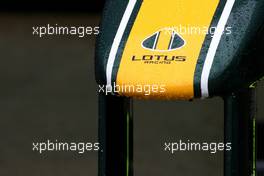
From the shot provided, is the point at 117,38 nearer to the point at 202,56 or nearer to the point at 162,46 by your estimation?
the point at 162,46

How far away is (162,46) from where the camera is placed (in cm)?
269

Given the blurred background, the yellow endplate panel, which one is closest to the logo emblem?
the yellow endplate panel

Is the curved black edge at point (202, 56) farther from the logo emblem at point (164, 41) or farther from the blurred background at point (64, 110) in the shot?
the blurred background at point (64, 110)

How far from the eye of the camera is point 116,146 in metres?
2.79

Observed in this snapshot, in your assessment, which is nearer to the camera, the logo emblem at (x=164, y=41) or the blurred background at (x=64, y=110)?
the logo emblem at (x=164, y=41)

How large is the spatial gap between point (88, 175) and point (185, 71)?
2232 mm

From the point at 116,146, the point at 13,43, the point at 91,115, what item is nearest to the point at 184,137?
the point at 91,115

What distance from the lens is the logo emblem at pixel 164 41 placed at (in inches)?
105

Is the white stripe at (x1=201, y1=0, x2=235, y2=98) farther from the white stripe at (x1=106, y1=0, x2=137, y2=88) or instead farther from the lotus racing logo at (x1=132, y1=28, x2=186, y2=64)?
the white stripe at (x1=106, y1=0, x2=137, y2=88)

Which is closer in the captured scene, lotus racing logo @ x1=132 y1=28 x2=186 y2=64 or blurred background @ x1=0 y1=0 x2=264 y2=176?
lotus racing logo @ x1=132 y1=28 x2=186 y2=64

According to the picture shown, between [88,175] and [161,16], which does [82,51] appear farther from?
[161,16]

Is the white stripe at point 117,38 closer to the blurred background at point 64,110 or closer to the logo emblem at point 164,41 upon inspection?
the logo emblem at point 164,41

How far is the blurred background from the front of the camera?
4848mm

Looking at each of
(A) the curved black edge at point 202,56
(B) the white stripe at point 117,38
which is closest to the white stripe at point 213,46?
(A) the curved black edge at point 202,56
